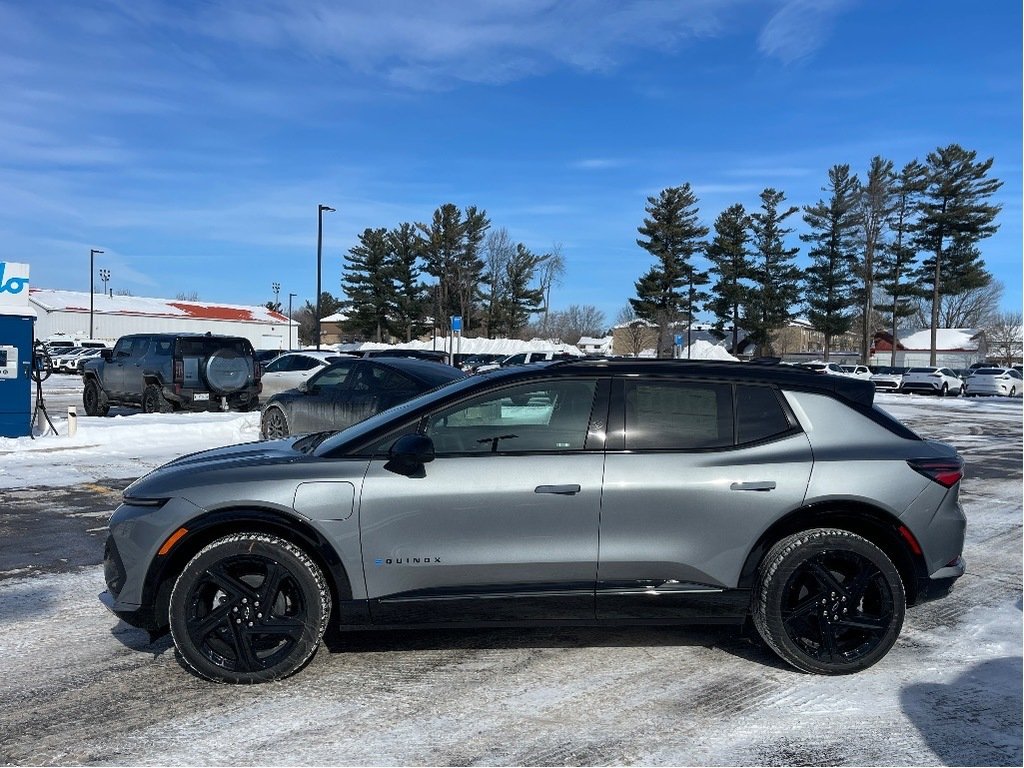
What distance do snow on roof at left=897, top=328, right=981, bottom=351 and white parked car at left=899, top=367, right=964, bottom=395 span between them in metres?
47.9

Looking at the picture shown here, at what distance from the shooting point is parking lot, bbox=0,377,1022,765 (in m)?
3.34

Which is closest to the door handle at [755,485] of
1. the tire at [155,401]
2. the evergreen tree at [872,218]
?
the tire at [155,401]

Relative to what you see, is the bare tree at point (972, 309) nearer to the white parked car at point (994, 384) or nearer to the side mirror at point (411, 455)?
the white parked car at point (994, 384)

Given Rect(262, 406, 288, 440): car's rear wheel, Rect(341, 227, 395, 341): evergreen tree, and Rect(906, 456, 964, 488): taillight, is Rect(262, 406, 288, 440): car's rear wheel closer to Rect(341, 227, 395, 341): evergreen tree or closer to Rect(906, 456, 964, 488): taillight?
Rect(906, 456, 964, 488): taillight

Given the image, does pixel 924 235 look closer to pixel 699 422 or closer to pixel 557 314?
pixel 557 314

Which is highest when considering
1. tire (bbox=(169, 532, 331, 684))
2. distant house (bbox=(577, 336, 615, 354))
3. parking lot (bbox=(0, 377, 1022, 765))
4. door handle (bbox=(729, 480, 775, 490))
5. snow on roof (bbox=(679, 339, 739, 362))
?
distant house (bbox=(577, 336, 615, 354))

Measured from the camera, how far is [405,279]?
225 feet

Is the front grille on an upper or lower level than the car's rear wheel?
lower

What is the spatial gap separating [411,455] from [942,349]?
90634 mm

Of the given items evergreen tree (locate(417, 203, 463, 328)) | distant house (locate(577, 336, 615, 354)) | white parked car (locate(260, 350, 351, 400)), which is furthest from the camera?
distant house (locate(577, 336, 615, 354))

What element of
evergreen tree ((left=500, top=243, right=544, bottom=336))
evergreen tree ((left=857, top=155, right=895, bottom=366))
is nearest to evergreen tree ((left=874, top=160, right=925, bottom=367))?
evergreen tree ((left=857, top=155, right=895, bottom=366))

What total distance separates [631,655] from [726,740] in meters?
0.99

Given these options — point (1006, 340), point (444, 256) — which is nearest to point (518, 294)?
point (444, 256)

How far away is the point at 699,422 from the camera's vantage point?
4.27 metres
